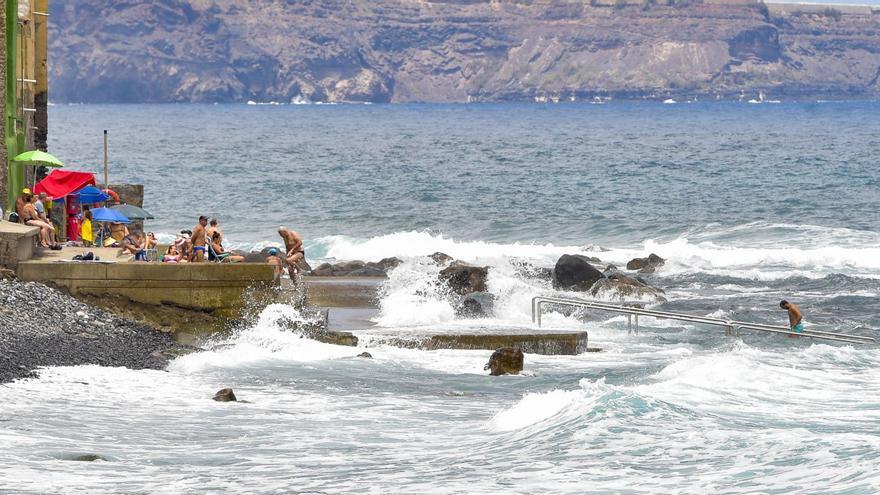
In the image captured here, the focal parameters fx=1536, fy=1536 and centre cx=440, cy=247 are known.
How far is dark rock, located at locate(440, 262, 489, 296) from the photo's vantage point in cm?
2767

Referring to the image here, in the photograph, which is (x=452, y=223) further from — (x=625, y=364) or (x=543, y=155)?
(x=543, y=155)

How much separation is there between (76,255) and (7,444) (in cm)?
883

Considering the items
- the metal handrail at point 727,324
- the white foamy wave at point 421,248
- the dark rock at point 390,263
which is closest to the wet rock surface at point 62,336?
the metal handrail at point 727,324

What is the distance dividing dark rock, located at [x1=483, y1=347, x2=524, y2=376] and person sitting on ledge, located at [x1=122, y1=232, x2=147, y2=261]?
6537 millimetres

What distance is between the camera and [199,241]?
76.5ft

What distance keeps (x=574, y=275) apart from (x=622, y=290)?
53.3 inches

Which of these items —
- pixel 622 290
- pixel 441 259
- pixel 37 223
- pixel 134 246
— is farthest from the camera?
pixel 441 259

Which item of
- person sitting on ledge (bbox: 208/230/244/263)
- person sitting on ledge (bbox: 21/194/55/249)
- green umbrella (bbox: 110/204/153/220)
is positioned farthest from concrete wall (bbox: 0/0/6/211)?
person sitting on ledge (bbox: 208/230/244/263)

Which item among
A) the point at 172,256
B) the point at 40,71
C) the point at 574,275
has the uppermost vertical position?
the point at 40,71

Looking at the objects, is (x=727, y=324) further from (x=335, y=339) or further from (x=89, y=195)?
(x=89, y=195)

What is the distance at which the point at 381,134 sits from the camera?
128 meters

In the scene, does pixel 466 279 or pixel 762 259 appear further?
pixel 762 259

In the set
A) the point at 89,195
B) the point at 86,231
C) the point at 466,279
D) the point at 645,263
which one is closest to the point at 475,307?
the point at 466,279

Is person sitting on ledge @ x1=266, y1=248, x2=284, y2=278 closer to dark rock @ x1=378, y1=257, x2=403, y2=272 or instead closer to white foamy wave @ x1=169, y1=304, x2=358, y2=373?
white foamy wave @ x1=169, y1=304, x2=358, y2=373
